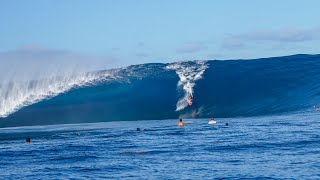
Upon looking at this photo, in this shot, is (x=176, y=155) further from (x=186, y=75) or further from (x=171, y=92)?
(x=186, y=75)

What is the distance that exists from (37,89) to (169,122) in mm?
24584

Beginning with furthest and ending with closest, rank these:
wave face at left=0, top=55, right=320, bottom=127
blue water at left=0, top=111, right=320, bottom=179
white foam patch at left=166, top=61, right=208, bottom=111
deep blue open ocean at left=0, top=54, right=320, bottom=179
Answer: white foam patch at left=166, top=61, right=208, bottom=111 < wave face at left=0, top=55, right=320, bottom=127 < deep blue open ocean at left=0, top=54, right=320, bottom=179 < blue water at left=0, top=111, right=320, bottom=179

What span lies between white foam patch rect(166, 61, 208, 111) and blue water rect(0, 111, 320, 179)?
23.0m

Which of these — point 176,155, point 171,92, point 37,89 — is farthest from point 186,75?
point 176,155

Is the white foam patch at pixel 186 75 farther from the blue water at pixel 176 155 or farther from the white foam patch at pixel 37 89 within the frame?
the blue water at pixel 176 155

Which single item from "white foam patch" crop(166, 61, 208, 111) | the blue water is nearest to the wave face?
"white foam patch" crop(166, 61, 208, 111)

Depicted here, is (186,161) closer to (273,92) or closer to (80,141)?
(80,141)

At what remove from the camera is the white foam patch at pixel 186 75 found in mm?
62841

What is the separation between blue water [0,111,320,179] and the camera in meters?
21.5

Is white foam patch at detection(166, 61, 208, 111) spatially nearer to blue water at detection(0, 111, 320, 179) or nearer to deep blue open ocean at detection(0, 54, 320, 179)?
deep blue open ocean at detection(0, 54, 320, 179)

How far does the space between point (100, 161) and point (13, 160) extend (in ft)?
16.2

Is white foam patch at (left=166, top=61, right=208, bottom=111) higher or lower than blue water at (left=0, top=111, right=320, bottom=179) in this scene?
higher

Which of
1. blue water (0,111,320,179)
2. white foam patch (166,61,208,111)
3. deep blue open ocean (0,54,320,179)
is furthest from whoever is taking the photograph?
white foam patch (166,61,208,111)

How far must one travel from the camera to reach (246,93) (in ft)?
210
